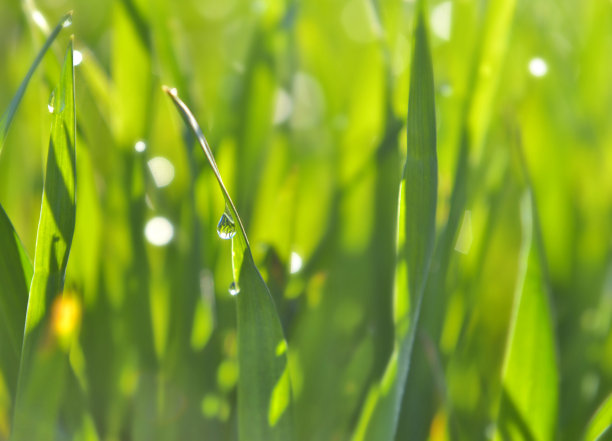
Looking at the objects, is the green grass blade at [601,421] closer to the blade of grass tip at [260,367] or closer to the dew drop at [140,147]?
the blade of grass tip at [260,367]

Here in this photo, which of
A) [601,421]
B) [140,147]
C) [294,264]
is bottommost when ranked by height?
[601,421]

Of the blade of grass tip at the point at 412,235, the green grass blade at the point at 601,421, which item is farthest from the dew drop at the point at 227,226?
the green grass blade at the point at 601,421

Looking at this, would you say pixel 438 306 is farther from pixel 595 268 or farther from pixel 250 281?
pixel 595 268

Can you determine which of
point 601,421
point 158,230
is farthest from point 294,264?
point 601,421

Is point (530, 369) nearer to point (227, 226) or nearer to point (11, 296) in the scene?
point (227, 226)

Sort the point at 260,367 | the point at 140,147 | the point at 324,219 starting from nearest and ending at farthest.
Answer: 1. the point at 260,367
2. the point at 140,147
3. the point at 324,219

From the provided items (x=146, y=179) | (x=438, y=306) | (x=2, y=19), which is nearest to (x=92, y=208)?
(x=146, y=179)
